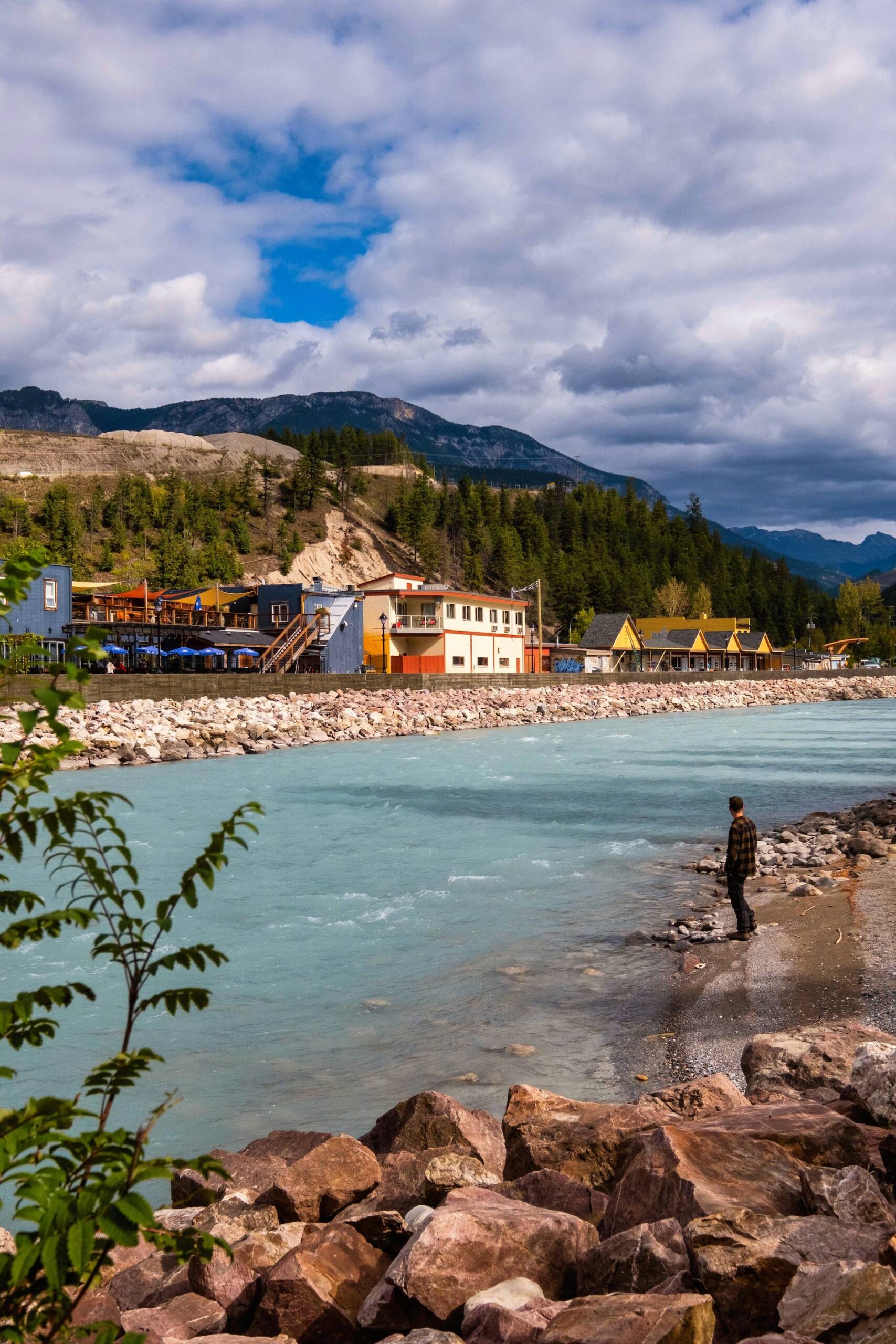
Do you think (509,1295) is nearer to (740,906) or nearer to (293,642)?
(740,906)

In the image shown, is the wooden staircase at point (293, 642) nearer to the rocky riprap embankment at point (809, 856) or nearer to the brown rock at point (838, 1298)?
the rocky riprap embankment at point (809, 856)

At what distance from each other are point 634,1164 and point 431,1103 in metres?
1.96

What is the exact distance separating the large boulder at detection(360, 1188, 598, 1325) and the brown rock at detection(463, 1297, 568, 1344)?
22 cm

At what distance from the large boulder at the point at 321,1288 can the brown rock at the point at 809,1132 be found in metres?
1.74

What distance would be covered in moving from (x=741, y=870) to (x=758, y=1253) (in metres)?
8.49

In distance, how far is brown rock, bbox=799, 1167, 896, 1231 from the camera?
12.8 feet

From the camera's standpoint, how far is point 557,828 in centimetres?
2084

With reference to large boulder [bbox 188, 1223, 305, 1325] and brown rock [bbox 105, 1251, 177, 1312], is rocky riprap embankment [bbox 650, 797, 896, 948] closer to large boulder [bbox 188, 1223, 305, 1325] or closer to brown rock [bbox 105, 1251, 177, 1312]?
large boulder [bbox 188, 1223, 305, 1325]

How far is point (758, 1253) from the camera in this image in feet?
11.9

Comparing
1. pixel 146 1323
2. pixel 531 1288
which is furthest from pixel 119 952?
pixel 146 1323

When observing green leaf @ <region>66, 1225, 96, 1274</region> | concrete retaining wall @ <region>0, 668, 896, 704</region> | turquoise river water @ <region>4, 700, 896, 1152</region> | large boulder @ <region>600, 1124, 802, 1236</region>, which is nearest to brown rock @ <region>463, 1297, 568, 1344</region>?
large boulder @ <region>600, 1124, 802, 1236</region>

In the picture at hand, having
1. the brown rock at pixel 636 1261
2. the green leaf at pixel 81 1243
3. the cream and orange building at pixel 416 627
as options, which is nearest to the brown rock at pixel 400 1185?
the brown rock at pixel 636 1261

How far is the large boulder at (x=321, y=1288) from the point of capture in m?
4.15

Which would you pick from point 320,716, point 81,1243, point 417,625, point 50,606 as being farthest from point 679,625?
point 81,1243
